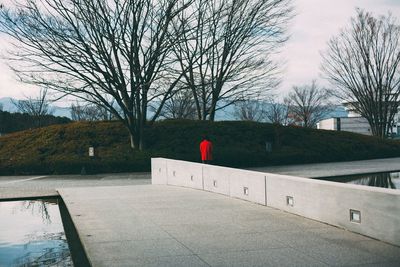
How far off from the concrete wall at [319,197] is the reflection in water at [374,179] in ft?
16.6

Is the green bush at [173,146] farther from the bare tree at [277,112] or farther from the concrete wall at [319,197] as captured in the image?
the bare tree at [277,112]

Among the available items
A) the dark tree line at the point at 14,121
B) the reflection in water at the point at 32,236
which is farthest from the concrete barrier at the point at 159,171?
the dark tree line at the point at 14,121

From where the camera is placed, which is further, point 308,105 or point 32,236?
point 308,105

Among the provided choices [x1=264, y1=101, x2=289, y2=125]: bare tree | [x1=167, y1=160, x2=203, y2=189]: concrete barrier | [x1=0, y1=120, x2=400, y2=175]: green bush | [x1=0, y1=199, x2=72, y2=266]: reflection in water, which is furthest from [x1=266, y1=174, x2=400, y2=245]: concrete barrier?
[x1=264, y1=101, x2=289, y2=125]: bare tree

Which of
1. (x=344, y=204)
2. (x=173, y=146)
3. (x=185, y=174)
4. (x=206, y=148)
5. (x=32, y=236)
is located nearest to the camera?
(x=344, y=204)

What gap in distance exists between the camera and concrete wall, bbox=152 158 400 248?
6.54 metres

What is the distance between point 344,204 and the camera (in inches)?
296

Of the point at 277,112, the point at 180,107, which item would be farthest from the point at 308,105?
the point at 180,107

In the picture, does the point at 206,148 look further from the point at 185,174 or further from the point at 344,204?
the point at 344,204

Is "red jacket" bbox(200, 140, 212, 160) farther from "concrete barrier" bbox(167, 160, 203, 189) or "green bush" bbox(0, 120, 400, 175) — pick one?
"green bush" bbox(0, 120, 400, 175)

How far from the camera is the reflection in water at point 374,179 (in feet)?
48.5

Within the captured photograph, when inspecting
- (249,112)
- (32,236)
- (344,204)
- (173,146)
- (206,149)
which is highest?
(249,112)

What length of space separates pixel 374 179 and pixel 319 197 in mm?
9078

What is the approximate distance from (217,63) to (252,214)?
21725 millimetres
